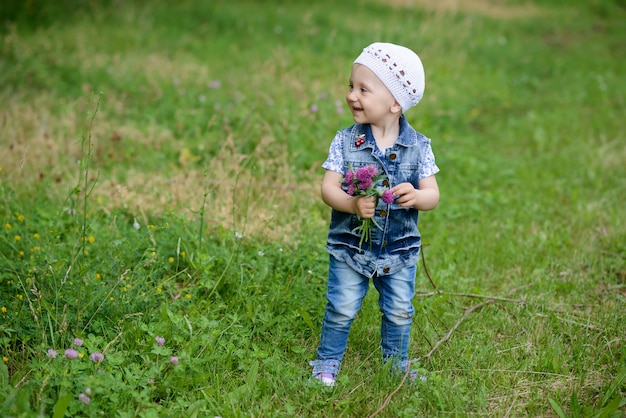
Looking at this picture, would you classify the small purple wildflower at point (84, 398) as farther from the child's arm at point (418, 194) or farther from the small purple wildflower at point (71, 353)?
the child's arm at point (418, 194)

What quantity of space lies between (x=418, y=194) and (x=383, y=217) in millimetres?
192

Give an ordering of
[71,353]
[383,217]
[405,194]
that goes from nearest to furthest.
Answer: [71,353] → [405,194] → [383,217]

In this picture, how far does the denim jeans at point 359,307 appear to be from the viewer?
10.5 ft

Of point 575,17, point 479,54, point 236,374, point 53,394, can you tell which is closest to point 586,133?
point 479,54

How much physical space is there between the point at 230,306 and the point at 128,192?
5.07ft

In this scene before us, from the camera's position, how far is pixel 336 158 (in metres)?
3.13

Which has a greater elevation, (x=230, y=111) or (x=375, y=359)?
(x=230, y=111)

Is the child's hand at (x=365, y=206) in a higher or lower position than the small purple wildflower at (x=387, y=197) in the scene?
lower

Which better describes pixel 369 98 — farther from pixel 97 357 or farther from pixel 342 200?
pixel 97 357

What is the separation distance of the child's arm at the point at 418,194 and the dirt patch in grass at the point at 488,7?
10623mm

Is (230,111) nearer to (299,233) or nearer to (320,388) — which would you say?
(299,233)

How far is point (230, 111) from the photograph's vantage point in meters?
6.30

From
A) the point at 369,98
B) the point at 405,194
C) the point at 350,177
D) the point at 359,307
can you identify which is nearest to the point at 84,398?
the point at 359,307

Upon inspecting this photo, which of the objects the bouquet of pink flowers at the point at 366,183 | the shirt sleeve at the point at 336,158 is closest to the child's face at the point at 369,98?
the shirt sleeve at the point at 336,158
